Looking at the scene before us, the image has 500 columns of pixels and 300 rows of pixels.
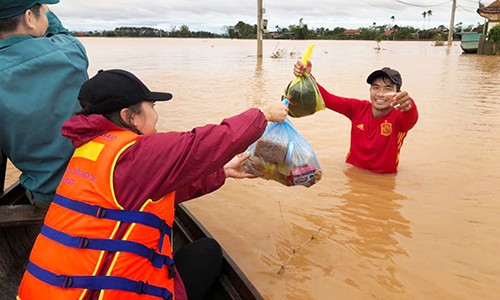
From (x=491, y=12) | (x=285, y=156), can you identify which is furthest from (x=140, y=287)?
(x=491, y=12)

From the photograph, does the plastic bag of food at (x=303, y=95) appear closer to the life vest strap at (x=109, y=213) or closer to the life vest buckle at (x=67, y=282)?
the life vest strap at (x=109, y=213)

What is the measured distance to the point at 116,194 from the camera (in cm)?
158

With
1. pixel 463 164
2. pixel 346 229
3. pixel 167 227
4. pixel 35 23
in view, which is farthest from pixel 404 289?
pixel 463 164

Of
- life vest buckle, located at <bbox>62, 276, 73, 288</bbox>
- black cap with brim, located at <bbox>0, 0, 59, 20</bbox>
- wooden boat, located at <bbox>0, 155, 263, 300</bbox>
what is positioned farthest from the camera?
wooden boat, located at <bbox>0, 155, 263, 300</bbox>

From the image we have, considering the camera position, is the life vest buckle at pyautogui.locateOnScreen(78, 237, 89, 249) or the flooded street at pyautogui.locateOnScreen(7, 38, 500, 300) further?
the flooded street at pyautogui.locateOnScreen(7, 38, 500, 300)

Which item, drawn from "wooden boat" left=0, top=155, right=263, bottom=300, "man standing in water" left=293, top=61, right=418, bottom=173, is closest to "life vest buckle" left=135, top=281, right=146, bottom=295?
"wooden boat" left=0, top=155, right=263, bottom=300

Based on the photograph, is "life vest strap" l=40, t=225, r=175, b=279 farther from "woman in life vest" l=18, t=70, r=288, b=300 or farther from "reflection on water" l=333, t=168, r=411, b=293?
"reflection on water" l=333, t=168, r=411, b=293

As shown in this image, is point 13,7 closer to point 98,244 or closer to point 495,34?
point 98,244

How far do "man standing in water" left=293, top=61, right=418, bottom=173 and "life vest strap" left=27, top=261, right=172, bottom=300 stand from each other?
281 cm

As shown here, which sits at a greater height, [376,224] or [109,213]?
[109,213]

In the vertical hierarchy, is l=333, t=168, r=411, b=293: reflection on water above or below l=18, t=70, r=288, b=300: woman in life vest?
below

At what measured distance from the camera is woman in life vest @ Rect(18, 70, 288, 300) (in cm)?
156

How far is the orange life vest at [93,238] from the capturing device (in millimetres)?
1559

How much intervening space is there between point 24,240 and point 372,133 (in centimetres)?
324
